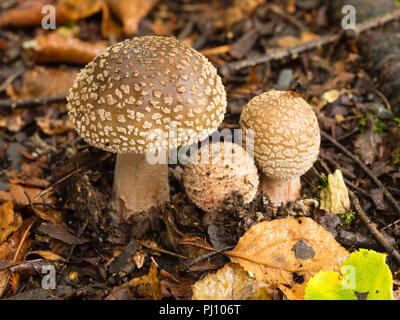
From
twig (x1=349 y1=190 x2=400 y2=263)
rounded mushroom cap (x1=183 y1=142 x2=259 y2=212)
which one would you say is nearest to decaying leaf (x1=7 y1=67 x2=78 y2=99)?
rounded mushroom cap (x1=183 y1=142 x2=259 y2=212)

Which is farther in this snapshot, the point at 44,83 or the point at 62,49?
the point at 62,49

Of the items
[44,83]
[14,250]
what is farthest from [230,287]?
[44,83]

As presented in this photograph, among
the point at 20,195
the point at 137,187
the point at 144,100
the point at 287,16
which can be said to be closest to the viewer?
the point at 144,100

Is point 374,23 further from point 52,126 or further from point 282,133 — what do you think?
point 52,126

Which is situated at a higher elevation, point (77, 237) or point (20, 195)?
point (20, 195)
